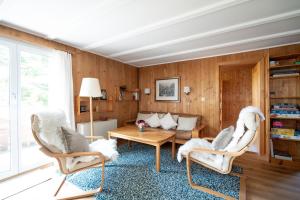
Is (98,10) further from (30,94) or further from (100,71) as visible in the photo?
(100,71)

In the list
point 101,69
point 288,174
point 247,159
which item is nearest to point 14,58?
point 101,69

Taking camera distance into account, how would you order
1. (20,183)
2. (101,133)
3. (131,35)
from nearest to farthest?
(20,183)
(131,35)
(101,133)

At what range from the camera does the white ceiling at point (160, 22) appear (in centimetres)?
179

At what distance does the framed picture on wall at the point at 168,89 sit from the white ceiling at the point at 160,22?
140cm

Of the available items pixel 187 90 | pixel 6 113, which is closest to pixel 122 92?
pixel 187 90

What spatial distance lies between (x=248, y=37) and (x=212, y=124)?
2.19 m

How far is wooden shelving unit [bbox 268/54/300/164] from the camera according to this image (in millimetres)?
2861

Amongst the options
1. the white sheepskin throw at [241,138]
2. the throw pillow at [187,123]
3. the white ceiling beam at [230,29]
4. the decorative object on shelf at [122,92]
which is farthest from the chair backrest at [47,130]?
the throw pillow at [187,123]

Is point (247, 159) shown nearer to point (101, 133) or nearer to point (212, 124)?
point (212, 124)

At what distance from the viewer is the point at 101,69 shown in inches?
152

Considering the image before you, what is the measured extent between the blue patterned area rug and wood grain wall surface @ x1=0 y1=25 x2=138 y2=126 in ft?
5.06

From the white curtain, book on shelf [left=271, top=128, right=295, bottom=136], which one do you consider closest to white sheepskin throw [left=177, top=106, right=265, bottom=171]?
book on shelf [left=271, top=128, right=295, bottom=136]

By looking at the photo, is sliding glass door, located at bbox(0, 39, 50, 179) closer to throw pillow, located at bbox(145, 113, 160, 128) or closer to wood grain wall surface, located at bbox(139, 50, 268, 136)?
throw pillow, located at bbox(145, 113, 160, 128)

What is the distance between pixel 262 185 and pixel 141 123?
7.42 ft
